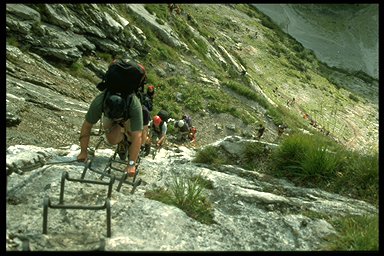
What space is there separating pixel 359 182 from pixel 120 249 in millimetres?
4351

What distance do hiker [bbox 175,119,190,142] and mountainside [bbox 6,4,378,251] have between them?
1.94 ft

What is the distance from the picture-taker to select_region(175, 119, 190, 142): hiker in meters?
16.0

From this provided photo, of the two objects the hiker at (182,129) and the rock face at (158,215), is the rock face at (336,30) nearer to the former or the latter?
the hiker at (182,129)

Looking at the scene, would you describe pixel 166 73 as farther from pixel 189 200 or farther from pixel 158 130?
pixel 189 200

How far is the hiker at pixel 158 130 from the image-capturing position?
38.1 feet

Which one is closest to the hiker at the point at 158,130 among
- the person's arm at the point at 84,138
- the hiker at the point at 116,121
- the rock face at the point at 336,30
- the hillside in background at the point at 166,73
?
the hillside in background at the point at 166,73

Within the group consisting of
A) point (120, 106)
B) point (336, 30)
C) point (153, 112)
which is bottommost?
point (153, 112)

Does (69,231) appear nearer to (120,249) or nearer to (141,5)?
(120,249)

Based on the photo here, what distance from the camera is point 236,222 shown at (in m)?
5.11

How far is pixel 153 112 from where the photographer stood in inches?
787

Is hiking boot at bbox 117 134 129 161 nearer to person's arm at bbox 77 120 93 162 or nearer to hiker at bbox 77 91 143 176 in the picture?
hiker at bbox 77 91 143 176

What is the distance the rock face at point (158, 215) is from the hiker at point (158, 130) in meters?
5.08

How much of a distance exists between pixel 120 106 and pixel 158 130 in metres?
6.72

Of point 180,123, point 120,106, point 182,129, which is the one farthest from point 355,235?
point 182,129
